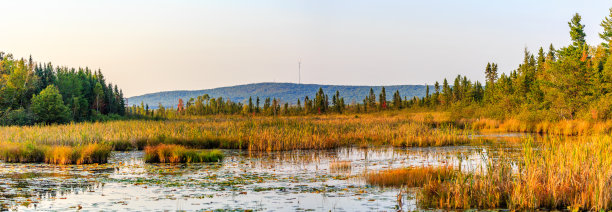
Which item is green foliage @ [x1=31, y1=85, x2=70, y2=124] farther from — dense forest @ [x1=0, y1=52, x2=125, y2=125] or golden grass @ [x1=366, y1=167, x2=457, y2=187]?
golden grass @ [x1=366, y1=167, x2=457, y2=187]

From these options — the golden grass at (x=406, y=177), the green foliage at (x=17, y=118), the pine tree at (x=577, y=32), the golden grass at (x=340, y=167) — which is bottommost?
the golden grass at (x=340, y=167)

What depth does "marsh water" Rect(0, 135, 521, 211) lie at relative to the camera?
1219 cm

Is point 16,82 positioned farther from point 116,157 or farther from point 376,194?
point 376,194

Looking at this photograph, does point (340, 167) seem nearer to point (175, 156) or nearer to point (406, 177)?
point (406, 177)

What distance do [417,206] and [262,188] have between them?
16.4 ft

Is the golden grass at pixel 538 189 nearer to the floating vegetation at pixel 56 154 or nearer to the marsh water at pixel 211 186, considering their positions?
the marsh water at pixel 211 186

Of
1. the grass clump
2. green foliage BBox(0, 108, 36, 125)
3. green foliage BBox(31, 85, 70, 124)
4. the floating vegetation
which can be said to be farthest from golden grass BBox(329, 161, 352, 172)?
green foliage BBox(31, 85, 70, 124)

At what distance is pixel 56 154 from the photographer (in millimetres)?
22359

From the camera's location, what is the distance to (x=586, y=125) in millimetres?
39469

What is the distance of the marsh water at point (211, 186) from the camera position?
1219 cm

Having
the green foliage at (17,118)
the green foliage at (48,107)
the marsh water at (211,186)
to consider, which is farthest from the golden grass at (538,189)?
the green foliage at (48,107)

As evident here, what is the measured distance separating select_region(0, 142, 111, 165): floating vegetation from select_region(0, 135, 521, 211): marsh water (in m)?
0.78

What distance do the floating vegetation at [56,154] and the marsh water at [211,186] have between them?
782 millimetres


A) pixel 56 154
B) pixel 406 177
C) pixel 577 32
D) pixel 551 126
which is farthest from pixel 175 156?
pixel 577 32
